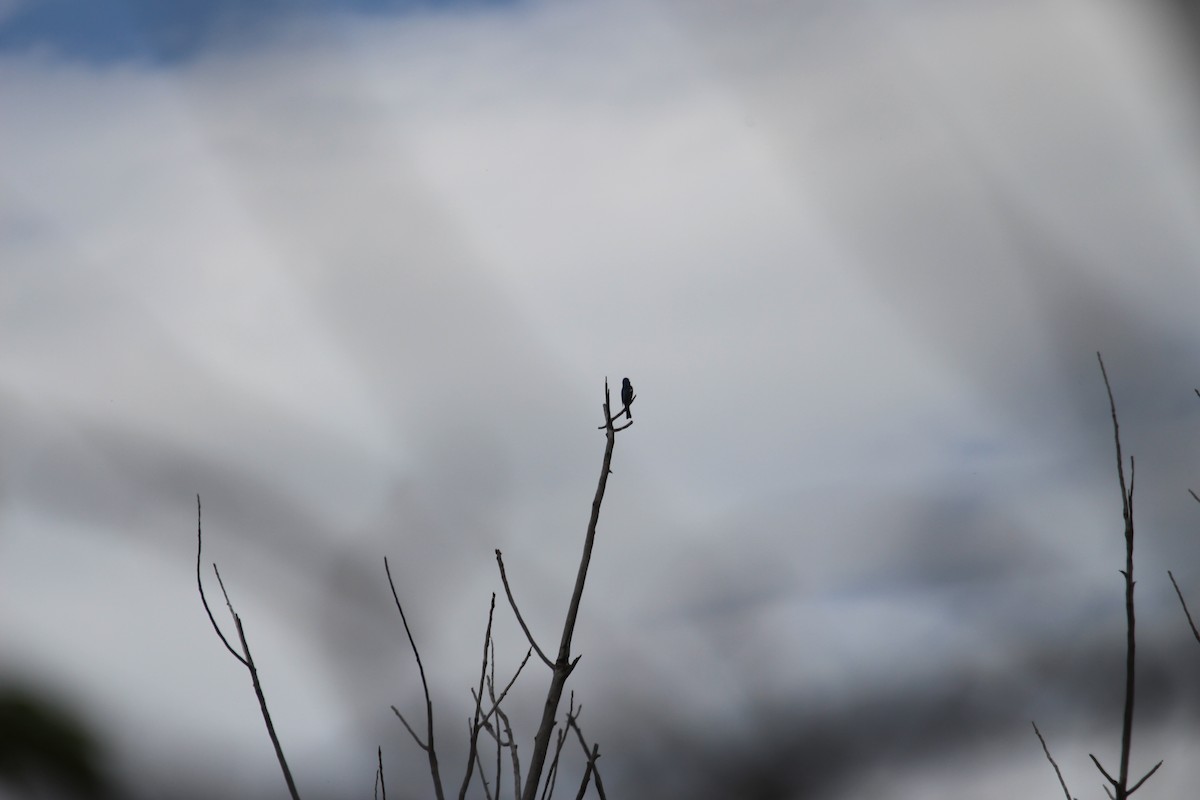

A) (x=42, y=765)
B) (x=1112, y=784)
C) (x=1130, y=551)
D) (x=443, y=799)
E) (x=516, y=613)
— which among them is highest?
(x=516, y=613)

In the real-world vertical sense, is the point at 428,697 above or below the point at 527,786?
→ above

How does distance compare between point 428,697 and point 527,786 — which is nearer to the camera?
point 527,786

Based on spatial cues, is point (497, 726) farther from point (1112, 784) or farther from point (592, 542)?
point (1112, 784)

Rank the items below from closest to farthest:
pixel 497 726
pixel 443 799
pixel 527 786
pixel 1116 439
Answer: pixel 527 786, pixel 443 799, pixel 1116 439, pixel 497 726

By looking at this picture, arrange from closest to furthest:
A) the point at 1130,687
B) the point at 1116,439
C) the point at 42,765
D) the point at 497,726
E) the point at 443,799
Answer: the point at 42,765 < the point at 1130,687 < the point at 443,799 < the point at 1116,439 < the point at 497,726

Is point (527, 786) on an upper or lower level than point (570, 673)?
lower

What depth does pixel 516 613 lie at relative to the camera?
2840 mm

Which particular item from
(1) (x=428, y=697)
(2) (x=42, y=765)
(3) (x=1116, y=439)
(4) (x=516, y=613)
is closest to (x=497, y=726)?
(1) (x=428, y=697)

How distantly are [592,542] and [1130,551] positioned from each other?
A: 1397 mm

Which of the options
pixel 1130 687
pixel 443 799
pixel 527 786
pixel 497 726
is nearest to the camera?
pixel 1130 687

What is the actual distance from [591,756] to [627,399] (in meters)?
0.89

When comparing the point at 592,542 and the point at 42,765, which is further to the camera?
the point at 592,542

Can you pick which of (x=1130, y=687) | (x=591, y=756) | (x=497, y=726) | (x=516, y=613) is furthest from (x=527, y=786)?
(x=1130, y=687)

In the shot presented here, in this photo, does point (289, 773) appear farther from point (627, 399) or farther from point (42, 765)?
point (42, 765)
